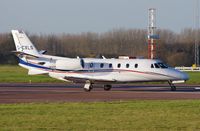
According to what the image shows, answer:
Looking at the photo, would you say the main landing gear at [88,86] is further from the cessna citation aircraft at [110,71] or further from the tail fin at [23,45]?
the tail fin at [23,45]

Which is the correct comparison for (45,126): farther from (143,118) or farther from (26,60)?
(26,60)

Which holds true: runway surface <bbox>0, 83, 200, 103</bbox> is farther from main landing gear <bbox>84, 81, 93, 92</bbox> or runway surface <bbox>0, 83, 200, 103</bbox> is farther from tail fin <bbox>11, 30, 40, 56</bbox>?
tail fin <bbox>11, 30, 40, 56</bbox>

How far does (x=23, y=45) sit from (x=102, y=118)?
79.3 feet

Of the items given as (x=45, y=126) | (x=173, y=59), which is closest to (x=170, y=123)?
(x=45, y=126)

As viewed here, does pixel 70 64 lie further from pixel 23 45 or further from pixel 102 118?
pixel 102 118

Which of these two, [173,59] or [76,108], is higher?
[76,108]

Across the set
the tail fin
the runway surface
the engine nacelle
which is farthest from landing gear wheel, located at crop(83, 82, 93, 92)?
the tail fin

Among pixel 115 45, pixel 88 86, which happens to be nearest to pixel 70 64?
pixel 88 86

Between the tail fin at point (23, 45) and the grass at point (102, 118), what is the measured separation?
60.2 feet

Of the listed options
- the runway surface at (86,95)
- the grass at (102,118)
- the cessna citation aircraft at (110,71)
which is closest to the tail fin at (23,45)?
the cessna citation aircraft at (110,71)

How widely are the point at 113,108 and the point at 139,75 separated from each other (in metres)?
16.9

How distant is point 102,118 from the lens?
19.0m

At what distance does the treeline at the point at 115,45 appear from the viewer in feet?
400

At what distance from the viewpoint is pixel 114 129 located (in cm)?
1614
